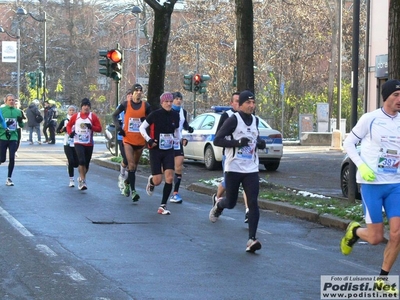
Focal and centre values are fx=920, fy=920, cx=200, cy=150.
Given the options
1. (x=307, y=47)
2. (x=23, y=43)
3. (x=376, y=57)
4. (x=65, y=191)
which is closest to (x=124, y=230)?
(x=65, y=191)

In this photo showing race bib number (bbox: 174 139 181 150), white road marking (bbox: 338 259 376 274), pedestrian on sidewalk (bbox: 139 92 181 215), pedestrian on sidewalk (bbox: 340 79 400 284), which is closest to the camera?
pedestrian on sidewalk (bbox: 340 79 400 284)

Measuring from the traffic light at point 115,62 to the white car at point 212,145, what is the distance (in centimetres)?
265

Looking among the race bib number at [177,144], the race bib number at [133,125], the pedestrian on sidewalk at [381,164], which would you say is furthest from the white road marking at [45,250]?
the race bib number at [133,125]

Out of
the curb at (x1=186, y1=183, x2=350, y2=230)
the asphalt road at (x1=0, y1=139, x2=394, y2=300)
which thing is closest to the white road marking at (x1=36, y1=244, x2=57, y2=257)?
the asphalt road at (x1=0, y1=139, x2=394, y2=300)

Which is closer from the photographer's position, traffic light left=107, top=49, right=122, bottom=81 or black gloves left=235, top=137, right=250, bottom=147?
black gloves left=235, top=137, right=250, bottom=147

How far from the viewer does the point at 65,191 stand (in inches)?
667

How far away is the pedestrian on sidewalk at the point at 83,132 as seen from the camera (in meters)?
17.3

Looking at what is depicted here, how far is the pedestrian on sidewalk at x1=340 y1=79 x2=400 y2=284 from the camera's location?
7.93m

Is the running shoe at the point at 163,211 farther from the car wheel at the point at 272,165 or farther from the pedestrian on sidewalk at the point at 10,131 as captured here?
the car wheel at the point at 272,165

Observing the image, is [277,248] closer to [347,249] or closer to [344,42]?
[347,249]

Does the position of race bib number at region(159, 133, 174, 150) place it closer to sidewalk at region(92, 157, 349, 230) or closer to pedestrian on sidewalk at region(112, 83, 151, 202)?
pedestrian on sidewalk at region(112, 83, 151, 202)

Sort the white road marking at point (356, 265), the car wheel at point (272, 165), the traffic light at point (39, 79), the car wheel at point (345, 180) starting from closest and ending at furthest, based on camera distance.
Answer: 1. the white road marking at point (356, 265)
2. the car wheel at point (345, 180)
3. the car wheel at point (272, 165)
4. the traffic light at point (39, 79)

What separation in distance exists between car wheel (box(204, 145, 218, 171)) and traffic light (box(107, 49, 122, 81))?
12.1 feet

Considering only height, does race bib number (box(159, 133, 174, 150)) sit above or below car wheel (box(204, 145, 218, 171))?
above
